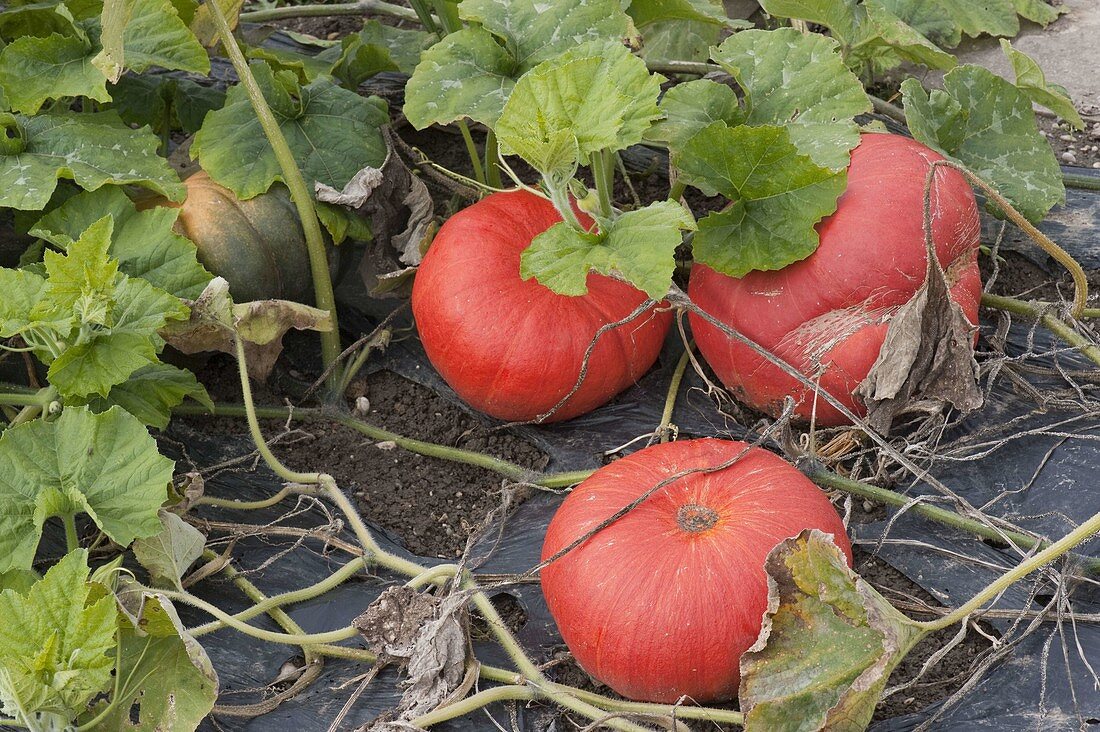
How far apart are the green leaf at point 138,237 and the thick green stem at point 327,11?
957 mm

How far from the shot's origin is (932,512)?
2.01 meters

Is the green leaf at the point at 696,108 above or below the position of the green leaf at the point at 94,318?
above

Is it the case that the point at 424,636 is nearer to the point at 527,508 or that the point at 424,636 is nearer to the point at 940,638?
the point at 527,508

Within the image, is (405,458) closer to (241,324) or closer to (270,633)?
(241,324)

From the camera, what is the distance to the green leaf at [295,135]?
7.91 feet

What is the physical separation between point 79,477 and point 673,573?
1.00 metres

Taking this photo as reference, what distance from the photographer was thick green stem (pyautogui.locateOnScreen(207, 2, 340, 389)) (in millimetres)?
2215

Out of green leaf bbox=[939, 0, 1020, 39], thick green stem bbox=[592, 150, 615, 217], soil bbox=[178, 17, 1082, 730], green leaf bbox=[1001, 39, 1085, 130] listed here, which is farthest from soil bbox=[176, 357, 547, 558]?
green leaf bbox=[939, 0, 1020, 39]

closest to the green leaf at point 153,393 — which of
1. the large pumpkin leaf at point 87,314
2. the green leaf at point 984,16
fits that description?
the large pumpkin leaf at point 87,314

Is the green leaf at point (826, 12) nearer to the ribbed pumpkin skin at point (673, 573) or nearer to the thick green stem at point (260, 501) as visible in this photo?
the ribbed pumpkin skin at point (673, 573)

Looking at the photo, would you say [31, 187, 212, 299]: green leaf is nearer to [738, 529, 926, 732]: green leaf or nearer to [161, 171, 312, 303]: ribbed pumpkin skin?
[161, 171, 312, 303]: ribbed pumpkin skin

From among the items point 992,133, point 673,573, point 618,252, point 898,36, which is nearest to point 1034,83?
point 992,133

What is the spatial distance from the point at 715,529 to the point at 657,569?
0.41ft

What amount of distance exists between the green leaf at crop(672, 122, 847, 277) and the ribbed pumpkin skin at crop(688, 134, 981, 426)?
0.07 m
